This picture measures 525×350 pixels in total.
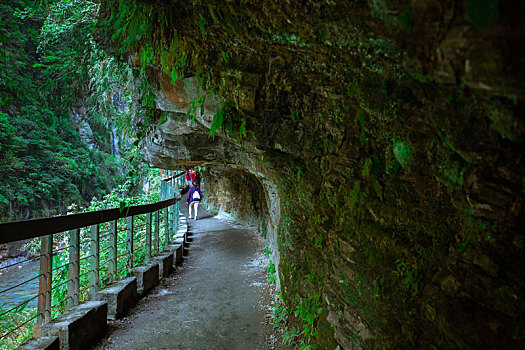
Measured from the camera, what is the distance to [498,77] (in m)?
1.30

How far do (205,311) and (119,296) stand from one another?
1302 millimetres

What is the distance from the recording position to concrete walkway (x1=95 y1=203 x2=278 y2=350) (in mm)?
4191

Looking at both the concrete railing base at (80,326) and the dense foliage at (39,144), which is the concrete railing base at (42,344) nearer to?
the concrete railing base at (80,326)

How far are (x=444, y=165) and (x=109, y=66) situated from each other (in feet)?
23.5

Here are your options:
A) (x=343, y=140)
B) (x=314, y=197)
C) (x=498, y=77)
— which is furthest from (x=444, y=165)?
(x=314, y=197)

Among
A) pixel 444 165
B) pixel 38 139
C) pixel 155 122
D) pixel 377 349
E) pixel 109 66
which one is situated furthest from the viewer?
pixel 38 139

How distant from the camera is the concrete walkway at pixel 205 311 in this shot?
419cm

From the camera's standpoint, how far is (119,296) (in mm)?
4598

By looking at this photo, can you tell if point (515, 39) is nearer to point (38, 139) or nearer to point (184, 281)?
point (184, 281)

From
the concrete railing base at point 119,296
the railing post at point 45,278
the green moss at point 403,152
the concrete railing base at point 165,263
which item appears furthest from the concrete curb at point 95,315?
the green moss at point 403,152

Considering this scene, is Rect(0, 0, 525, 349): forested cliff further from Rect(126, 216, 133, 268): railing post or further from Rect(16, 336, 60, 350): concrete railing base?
Rect(16, 336, 60, 350): concrete railing base

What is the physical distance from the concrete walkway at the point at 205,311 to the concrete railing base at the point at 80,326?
0.62 feet

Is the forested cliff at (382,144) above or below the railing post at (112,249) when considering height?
above

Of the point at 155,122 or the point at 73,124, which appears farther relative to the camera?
the point at 73,124
